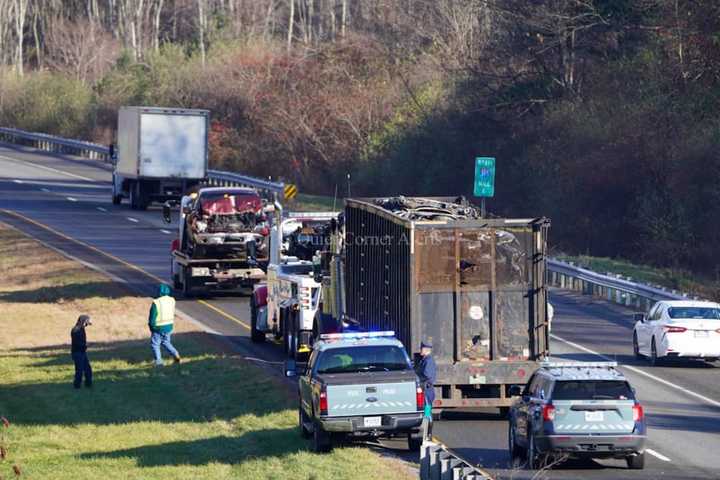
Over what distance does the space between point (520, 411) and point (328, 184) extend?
54886 mm

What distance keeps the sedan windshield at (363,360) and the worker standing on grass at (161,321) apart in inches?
327

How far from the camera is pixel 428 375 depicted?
1844 centimetres

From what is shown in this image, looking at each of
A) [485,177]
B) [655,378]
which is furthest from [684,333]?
[485,177]

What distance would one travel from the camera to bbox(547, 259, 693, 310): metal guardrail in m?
33.1

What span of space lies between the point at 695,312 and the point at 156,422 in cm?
1136

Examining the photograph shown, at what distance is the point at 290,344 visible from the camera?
2609cm

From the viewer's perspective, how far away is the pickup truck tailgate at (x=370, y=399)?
1734 cm

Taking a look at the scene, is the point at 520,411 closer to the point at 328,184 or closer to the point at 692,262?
the point at 692,262

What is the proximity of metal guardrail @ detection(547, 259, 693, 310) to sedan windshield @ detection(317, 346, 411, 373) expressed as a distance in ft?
49.7

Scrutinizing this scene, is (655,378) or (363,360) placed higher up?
(363,360)

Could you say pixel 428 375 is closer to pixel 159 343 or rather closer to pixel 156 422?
pixel 156 422

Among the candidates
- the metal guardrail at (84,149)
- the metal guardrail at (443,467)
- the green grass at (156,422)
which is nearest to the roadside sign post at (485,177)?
the metal guardrail at (84,149)

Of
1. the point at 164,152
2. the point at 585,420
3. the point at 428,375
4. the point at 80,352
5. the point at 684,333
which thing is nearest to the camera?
the point at 585,420

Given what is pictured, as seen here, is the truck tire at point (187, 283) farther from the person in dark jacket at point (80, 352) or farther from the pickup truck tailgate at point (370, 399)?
the pickup truck tailgate at point (370, 399)
